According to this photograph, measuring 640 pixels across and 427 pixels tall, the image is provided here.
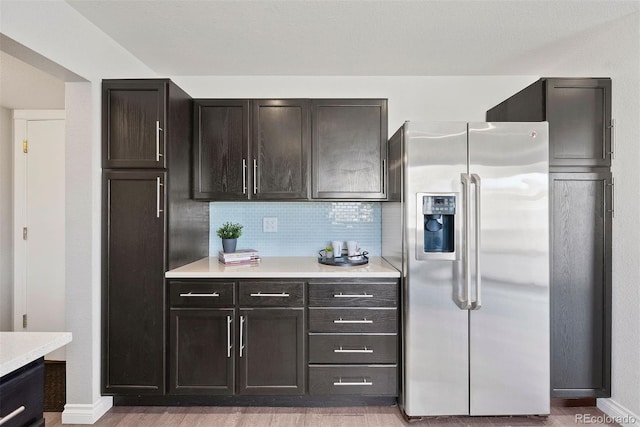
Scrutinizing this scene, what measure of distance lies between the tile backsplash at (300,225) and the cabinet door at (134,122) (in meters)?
0.90

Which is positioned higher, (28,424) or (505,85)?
(505,85)

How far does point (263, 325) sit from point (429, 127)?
1661 millimetres

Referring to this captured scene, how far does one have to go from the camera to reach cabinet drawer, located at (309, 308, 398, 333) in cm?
247

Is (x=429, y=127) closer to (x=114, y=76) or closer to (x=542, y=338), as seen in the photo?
(x=542, y=338)

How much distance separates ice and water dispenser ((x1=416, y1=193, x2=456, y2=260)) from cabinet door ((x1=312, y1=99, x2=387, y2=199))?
0.62m

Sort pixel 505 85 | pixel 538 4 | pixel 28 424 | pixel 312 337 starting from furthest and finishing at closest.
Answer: pixel 505 85, pixel 312 337, pixel 538 4, pixel 28 424

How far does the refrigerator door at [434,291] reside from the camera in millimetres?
2285

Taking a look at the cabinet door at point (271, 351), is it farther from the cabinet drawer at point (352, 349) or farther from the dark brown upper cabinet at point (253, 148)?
the dark brown upper cabinet at point (253, 148)

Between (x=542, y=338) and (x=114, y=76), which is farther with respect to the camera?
(x=114, y=76)

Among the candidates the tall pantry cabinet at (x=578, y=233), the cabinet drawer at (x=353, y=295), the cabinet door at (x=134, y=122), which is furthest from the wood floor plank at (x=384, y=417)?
the cabinet door at (x=134, y=122)

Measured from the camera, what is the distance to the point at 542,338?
2.30 metres

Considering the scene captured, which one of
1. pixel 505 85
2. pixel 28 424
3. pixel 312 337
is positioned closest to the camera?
pixel 28 424

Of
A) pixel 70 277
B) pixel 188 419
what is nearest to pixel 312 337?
pixel 188 419

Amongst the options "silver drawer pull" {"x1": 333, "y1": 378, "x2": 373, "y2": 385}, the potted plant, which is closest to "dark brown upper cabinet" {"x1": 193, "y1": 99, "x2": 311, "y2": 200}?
the potted plant
